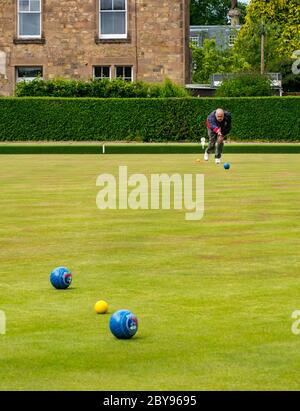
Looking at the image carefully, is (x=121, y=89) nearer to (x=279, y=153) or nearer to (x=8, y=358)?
(x=279, y=153)

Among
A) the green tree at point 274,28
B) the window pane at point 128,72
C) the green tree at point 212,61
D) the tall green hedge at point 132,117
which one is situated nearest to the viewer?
the tall green hedge at point 132,117

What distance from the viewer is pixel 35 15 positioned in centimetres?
4600

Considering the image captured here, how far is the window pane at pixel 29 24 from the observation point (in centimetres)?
4600

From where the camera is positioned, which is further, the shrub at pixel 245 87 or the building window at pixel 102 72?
the building window at pixel 102 72

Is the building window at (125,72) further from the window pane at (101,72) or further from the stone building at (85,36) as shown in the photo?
the window pane at (101,72)

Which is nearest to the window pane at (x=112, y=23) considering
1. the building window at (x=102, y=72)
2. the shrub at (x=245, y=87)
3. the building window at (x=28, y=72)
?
the building window at (x=102, y=72)

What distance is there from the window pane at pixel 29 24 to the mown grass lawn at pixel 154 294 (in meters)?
29.9

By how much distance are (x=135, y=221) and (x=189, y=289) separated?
527 centimetres

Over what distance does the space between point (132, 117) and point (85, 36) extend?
21.3 feet

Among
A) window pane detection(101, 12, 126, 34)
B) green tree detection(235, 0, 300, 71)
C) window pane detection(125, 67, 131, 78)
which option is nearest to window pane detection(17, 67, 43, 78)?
window pane detection(101, 12, 126, 34)

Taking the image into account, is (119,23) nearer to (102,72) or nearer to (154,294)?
(102,72)

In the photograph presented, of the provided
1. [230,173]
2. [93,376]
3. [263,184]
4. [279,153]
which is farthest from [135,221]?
[279,153]

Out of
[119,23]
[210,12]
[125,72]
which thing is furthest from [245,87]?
[210,12]

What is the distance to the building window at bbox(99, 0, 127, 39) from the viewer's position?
151ft
